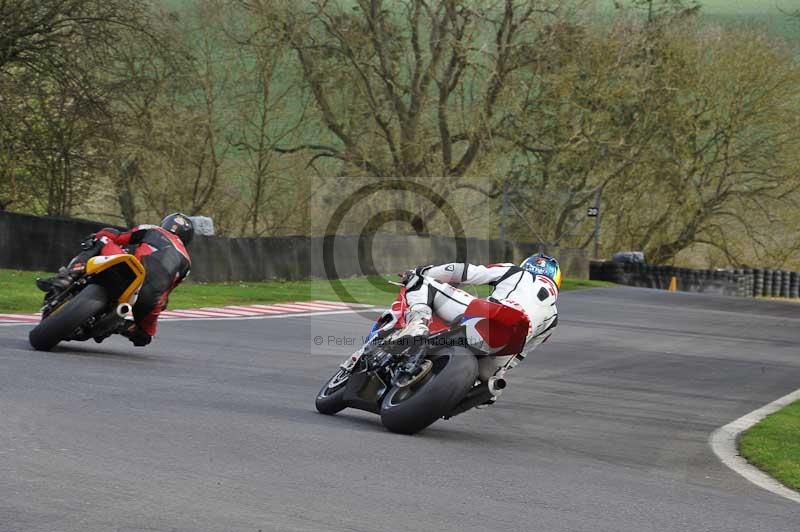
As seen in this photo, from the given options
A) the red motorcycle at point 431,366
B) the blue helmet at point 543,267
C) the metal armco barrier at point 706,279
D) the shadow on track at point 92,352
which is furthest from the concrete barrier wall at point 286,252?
the blue helmet at point 543,267

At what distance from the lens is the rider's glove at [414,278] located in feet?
27.3

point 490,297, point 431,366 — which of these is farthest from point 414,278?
point 431,366

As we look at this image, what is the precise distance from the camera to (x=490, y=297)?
834 cm

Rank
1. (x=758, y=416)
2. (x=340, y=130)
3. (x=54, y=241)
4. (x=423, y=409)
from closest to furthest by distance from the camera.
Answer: (x=423, y=409), (x=758, y=416), (x=54, y=241), (x=340, y=130)

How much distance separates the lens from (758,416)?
40.3ft

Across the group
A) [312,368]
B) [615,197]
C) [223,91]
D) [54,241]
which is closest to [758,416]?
[312,368]

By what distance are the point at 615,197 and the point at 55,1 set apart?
95.1ft

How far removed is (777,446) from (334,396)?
3.82 m

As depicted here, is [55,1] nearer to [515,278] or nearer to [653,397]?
[653,397]

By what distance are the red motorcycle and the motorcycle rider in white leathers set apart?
0.32ft

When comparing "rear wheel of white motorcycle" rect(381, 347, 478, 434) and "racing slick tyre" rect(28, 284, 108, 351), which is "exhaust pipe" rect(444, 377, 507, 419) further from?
"racing slick tyre" rect(28, 284, 108, 351)

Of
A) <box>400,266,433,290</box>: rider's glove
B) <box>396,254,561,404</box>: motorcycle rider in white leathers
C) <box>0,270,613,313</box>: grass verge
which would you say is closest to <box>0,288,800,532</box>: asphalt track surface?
<box>396,254,561,404</box>: motorcycle rider in white leathers

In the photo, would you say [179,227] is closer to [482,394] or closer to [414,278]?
[414,278]

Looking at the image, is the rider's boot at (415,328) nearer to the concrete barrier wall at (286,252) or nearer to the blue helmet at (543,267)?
the blue helmet at (543,267)
